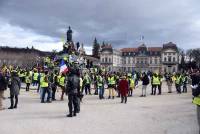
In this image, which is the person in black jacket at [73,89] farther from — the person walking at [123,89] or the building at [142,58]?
the building at [142,58]

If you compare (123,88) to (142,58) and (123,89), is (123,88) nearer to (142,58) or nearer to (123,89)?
(123,89)

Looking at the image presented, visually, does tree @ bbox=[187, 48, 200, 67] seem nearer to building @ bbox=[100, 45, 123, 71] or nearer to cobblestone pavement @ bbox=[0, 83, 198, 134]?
building @ bbox=[100, 45, 123, 71]

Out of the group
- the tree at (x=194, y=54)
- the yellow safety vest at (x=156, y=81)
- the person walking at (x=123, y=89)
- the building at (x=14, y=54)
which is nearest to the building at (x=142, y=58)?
the building at (x=14, y=54)

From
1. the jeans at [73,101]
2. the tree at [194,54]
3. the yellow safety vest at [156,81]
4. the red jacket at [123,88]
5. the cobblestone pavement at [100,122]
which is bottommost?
the cobblestone pavement at [100,122]

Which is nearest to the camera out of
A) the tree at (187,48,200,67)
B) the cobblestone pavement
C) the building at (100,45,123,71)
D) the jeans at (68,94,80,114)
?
the cobblestone pavement

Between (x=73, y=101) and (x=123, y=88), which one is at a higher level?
(x=123, y=88)

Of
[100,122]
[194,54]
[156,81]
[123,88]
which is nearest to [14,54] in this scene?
[194,54]

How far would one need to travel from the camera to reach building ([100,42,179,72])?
532 ft

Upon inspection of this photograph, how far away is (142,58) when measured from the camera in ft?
561

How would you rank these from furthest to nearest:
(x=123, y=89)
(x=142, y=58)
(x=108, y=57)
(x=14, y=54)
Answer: (x=142, y=58), (x=108, y=57), (x=14, y=54), (x=123, y=89)

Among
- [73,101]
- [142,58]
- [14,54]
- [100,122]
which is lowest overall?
[100,122]

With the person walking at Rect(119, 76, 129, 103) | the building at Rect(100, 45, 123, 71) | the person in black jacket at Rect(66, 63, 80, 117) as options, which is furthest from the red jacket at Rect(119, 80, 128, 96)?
the building at Rect(100, 45, 123, 71)

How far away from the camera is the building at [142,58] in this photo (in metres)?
162

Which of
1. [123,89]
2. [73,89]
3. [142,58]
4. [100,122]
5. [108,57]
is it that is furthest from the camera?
[142,58]
